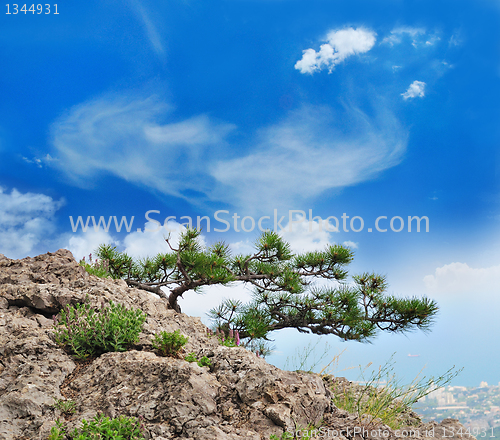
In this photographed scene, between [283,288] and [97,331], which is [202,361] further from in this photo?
[283,288]

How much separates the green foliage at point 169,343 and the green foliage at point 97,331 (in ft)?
0.87

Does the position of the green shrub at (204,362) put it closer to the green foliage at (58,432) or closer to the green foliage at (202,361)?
the green foliage at (202,361)

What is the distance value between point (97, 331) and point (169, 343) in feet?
2.86

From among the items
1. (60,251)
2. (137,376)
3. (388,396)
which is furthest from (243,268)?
(137,376)

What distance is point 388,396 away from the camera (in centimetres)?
516

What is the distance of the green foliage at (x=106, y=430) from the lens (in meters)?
3.41

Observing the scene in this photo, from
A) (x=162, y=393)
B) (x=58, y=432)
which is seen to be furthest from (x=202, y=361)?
(x=58, y=432)

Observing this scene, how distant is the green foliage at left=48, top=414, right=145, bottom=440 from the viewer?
3.41 m

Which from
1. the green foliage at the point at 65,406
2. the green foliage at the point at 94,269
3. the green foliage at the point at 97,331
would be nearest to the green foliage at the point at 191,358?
the green foliage at the point at 97,331

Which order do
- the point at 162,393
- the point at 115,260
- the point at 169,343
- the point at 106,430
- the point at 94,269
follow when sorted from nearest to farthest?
the point at 106,430, the point at 162,393, the point at 169,343, the point at 94,269, the point at 115,260

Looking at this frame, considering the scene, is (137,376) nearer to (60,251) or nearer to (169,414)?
(169,414)

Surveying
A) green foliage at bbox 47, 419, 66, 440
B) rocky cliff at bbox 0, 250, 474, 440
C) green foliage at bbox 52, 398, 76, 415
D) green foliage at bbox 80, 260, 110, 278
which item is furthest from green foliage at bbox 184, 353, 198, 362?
green foliage at bbox 80, 260, 110, 278

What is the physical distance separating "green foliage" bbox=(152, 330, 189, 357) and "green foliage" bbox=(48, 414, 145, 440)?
1084 mm

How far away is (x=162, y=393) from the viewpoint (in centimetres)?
376
